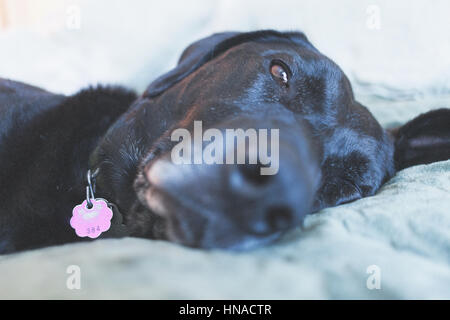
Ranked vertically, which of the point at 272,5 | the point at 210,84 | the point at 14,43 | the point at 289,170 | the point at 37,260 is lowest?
the point at 37,260

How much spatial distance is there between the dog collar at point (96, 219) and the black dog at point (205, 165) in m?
0.04

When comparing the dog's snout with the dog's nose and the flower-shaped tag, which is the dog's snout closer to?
the dog's nose

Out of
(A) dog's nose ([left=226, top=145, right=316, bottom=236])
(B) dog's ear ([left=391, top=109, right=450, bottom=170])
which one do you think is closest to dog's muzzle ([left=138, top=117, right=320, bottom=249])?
(A) dog's nose ([left=226, top=145, right=316, bottom=236])

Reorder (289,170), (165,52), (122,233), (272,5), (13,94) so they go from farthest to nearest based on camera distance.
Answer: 1. (165,52)
2. (272,5)
3. (13,94)
4. (122,233)
5. (289,170)

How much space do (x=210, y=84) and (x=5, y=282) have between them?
2.72ft

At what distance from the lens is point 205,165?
730mm

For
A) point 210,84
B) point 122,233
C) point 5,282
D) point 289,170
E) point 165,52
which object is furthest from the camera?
Result: point 165,52

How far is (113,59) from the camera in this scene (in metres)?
2.20

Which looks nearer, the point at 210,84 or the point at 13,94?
the point at 210,84

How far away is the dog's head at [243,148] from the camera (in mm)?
700

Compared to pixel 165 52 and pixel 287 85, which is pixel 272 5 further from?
pixel 287 85

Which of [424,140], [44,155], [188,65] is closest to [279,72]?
[188,65]

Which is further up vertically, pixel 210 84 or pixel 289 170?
pixel 210 84

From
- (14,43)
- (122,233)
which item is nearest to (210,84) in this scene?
(122,233)
